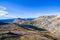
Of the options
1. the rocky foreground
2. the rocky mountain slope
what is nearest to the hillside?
the rocky foreground

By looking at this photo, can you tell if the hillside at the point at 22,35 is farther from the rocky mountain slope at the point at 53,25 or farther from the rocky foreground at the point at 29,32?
the rocky mountain slope at the point at 53,25

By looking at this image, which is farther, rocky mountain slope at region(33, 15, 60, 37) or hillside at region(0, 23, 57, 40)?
rocky mountain slope at region(33, 15, 60, 37)

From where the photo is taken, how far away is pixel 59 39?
5069 centimetres

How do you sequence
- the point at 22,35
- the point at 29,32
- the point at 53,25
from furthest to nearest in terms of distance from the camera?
the point at 53,25
the point at 29,32
the point at 22,35

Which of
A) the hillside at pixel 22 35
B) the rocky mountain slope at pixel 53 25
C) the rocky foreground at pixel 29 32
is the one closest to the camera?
the hillside at pixel 22 35

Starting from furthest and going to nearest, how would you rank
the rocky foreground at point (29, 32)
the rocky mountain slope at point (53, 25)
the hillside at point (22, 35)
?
the rocky mountain slope at point (53, 25), the rocky foreground at point (29, 32), the hillside at point (22, 35)

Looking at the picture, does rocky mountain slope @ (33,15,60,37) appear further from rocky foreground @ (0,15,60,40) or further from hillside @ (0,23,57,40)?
hillside @ (0,23,57,40)

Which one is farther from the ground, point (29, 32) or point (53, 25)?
point (53, 25)

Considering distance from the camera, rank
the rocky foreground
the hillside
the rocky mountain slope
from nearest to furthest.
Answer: the hillside
the rocky foreground
the rocky mountain slope

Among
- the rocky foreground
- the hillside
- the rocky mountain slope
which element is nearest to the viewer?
the hillside

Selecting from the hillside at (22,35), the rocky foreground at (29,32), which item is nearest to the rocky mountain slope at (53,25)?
the rocky foreground at (29,32)

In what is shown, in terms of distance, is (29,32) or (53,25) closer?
(29,32)

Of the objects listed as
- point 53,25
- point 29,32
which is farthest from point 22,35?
point 53,25

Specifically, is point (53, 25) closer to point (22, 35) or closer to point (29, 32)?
point (29, 32)
